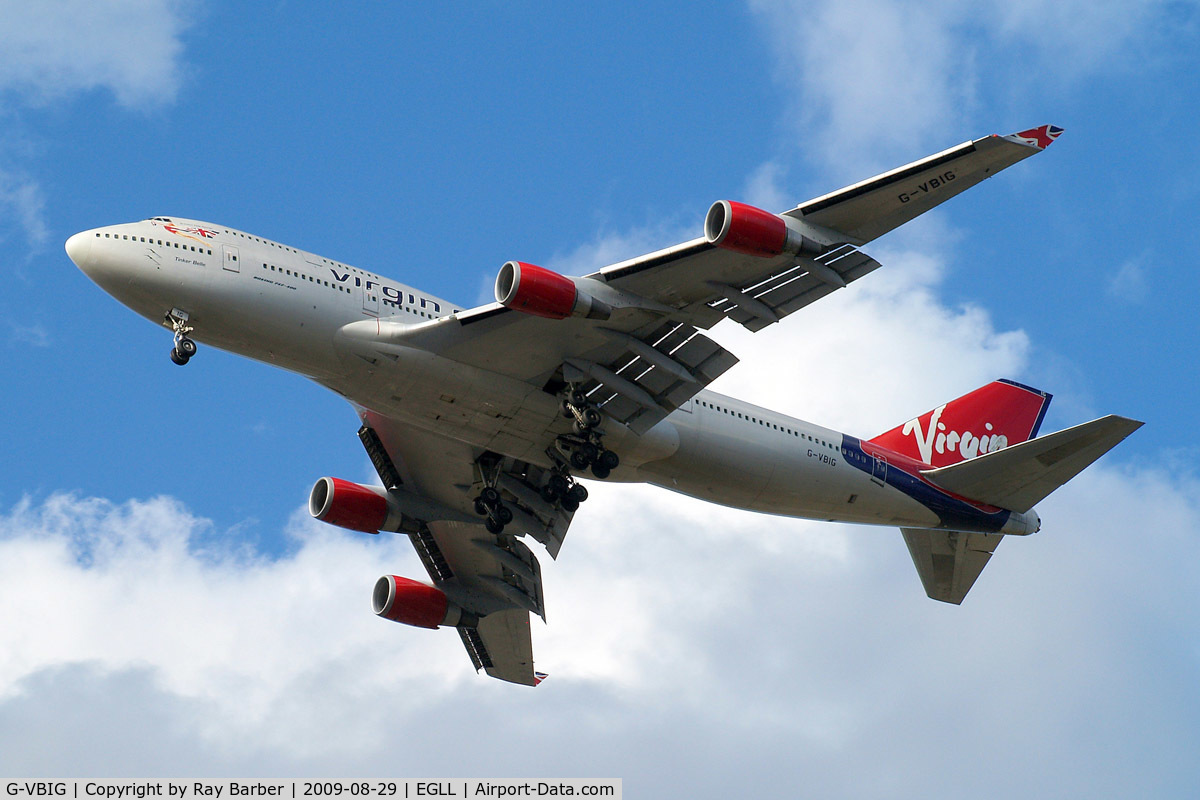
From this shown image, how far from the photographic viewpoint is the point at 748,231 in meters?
27.0

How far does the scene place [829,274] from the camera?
28812mm

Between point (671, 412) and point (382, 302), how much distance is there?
304 inches

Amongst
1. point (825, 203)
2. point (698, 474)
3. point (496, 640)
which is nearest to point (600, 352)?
point (698, 474)

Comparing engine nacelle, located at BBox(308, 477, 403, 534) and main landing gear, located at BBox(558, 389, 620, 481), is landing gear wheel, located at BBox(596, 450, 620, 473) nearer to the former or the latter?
main landing gear, located at BBox(558, 389, 620, 481)

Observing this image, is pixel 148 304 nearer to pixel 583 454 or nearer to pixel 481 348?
pixel 481 348

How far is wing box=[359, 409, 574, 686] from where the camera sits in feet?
119

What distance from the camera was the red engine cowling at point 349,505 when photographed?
36969 millimetres

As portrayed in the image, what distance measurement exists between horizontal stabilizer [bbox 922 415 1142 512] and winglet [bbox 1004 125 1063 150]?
8.83 metres

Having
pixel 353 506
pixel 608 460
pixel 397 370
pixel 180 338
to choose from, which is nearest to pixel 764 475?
pixel 608 460

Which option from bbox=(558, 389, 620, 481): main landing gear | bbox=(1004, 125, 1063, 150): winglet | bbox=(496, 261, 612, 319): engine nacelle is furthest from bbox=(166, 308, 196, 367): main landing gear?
bbox=(1004, 125, 1063, 150): winglet

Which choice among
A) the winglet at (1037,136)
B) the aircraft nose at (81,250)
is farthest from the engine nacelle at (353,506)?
the winglet at (1037,136)

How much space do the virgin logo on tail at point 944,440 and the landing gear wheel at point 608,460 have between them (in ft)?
34.2

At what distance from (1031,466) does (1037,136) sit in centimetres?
1135

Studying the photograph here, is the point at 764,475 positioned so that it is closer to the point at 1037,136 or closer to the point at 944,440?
the point at 944,440
